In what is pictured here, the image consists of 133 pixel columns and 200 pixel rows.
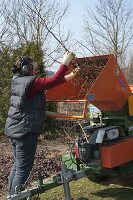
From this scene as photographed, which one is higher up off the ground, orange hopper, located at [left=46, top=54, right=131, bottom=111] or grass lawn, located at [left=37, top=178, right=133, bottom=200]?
orange hopper, located at [left=46, top=54, right=131, bottom=111]

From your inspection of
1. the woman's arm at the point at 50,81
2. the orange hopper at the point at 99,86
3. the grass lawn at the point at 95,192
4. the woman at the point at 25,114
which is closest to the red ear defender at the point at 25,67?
the woman at the point at 25,114

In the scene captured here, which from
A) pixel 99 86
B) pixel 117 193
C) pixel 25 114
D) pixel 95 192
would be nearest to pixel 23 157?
pixel 25 114

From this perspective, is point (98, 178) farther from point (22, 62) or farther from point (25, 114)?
point (22, 62)

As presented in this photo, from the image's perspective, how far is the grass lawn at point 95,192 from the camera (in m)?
5.28

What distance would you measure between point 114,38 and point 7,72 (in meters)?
8.61

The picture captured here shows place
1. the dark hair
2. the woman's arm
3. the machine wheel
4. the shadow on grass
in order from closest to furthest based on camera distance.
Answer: the woman's arm < the dark hair < the shadow on grass < the machine wheel

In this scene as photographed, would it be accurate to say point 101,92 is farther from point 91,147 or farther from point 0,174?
point 0,174

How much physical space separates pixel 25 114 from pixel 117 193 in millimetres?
1949

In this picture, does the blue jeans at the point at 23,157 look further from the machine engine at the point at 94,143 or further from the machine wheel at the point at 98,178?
the machine wheel at the point at 98,178

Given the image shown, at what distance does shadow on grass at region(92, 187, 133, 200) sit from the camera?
207 inches

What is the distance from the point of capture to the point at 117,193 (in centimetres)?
543

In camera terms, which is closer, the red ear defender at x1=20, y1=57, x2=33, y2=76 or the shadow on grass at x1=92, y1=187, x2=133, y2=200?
the red ear defender at x1=20, y1=57, x2=33, y2=76

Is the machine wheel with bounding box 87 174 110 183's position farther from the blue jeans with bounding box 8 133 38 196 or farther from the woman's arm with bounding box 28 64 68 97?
the woman's arm with bounding box 28 64 68 97

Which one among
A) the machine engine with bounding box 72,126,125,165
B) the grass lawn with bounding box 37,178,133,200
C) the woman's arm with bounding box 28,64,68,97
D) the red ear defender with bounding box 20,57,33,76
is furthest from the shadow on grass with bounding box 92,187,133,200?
the red ear defender with bounding box 20,57,33,76
